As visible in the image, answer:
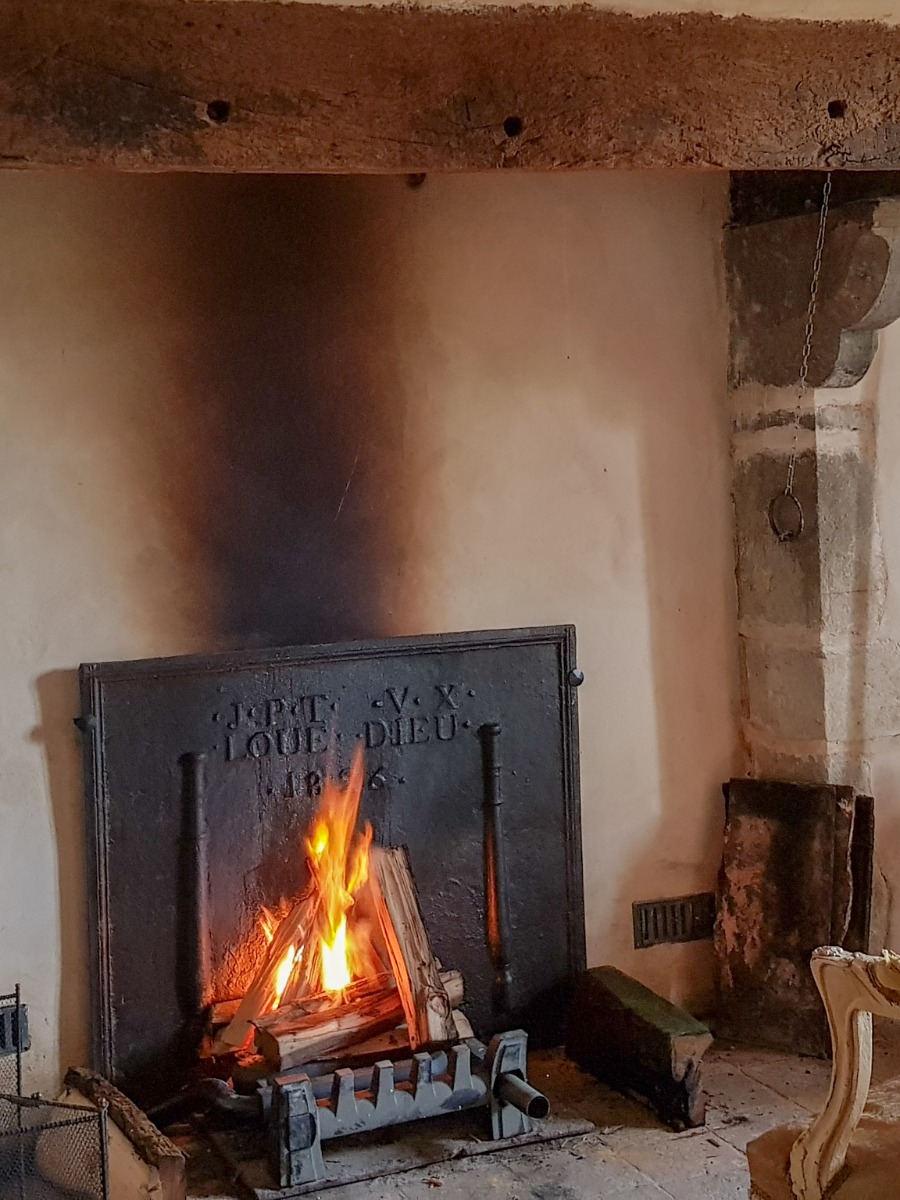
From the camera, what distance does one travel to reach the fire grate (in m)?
2.72

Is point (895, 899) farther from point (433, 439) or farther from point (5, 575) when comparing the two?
point (5, 575)

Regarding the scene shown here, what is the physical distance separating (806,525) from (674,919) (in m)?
1.15

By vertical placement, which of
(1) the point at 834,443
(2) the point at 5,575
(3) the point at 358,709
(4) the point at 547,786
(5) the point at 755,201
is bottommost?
(4) the point at 547,786

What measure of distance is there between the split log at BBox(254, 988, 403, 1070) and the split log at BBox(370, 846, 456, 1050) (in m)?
0.06

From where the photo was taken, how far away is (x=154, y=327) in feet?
10.5

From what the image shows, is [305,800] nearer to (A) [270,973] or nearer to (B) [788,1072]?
(A) [270,973]

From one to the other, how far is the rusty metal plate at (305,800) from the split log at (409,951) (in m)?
0.12

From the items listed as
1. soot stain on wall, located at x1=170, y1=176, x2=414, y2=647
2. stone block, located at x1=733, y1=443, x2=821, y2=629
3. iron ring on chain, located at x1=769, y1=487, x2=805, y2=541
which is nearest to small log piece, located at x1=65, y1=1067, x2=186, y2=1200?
soot stain on wall, located at x1=170, y1=176, x2=414, y2=647

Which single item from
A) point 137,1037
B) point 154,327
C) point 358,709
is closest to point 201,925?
point 137,1037

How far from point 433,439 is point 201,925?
133 centimetres

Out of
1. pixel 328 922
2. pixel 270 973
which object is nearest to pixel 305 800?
pixel 328 922

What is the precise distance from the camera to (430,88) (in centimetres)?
240

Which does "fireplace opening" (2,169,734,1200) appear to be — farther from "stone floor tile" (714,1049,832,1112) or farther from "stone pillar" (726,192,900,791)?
"stone floor tile" (714,1049,832,1112)

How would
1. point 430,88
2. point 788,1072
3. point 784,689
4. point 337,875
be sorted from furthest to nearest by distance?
point 784,689
point 788,1072
point 337,875
point 430,88
